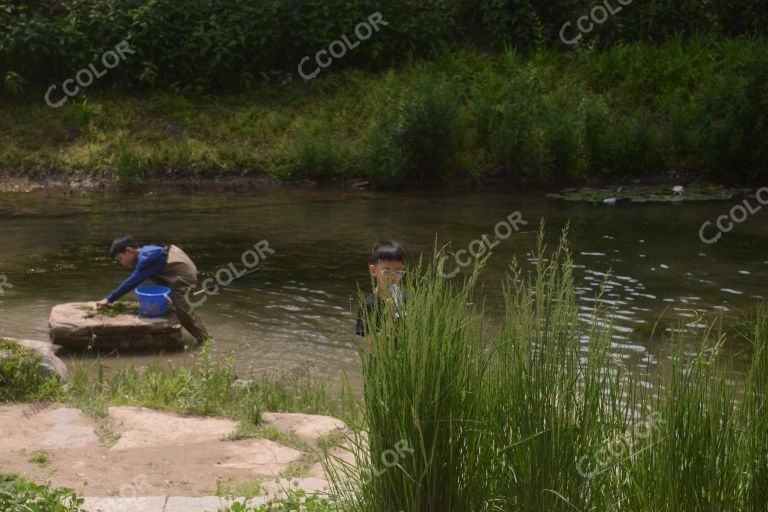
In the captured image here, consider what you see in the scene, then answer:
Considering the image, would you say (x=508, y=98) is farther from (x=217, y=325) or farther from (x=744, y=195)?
(x=217, y=325)

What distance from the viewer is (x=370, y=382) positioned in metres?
4.64

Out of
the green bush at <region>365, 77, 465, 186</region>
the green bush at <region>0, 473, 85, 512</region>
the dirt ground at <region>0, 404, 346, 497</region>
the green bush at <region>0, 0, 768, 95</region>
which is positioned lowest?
the dirt ground at <region>0, 404, 346, 497</region>

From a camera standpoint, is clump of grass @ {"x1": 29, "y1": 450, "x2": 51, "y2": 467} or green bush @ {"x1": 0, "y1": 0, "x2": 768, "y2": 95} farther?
green bush @ {"x1": 0, "y1": 0, "x2": 768, "y2": 95}

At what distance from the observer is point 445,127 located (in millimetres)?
18656

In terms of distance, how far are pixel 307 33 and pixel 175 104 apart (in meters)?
3.24

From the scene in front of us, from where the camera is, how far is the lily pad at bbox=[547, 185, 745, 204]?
59.7 ft

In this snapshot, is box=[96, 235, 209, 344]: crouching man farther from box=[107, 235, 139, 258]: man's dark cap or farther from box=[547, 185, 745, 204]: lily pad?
box=[547, 185, 745, 204]: lily pad

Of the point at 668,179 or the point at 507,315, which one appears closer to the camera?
the point at 507,315

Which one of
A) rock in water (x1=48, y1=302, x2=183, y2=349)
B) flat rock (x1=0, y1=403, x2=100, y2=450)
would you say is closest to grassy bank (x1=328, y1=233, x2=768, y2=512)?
flat rock (x1=0, y1=403, x2=100, y2=450)

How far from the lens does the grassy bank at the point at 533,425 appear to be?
4.56 metres

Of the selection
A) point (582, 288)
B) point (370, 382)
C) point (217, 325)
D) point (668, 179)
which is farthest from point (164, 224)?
point (370, 382)

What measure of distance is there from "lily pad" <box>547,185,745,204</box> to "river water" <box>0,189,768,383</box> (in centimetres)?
27

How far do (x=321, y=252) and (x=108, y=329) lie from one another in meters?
4.80

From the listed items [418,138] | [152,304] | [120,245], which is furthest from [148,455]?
[418,138]
